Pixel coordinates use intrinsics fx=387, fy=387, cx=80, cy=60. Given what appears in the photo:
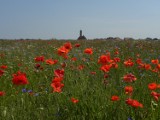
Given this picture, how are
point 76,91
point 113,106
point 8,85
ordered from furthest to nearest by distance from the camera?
point 8,85 < point 76,91 < point 113,106

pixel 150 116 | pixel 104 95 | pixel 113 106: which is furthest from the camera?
pixel 104 95

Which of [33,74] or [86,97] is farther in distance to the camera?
[33,74]

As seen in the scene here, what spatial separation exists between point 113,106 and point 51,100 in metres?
1.42

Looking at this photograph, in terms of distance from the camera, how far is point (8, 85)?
7.38m

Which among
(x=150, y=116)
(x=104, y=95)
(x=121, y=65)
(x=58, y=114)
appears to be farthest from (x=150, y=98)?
(x=121, y=65)

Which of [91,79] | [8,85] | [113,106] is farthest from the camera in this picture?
[91,79]

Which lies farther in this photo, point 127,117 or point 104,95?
point 104,95

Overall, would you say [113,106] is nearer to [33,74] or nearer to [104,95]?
[104,95]

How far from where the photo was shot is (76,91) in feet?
19.3

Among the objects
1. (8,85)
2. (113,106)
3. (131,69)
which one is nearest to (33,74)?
(8,85)

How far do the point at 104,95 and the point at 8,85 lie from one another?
2547 millimetres

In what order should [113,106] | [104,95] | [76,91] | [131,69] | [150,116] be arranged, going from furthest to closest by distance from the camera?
[131,69], [76,91], [104,95], [113,106], [150,116]

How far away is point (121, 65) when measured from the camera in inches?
391

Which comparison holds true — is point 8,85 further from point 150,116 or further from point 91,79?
point 150,116
